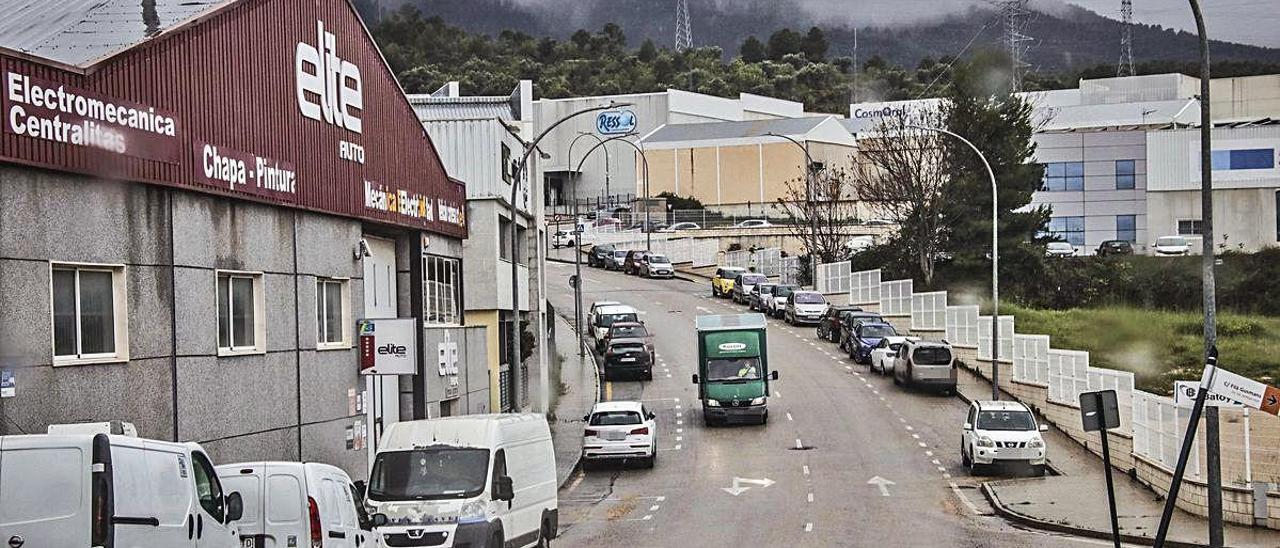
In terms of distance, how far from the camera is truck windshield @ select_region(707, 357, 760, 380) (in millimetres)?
46656

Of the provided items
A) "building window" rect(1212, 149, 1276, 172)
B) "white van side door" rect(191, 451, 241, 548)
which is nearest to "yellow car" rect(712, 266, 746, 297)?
"building window" rect(1212, 149, 1276, 172)

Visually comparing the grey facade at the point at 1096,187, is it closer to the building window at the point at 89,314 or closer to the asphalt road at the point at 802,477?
the asphalt road at the point at 802,477

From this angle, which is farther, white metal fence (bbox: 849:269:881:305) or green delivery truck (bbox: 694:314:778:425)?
white metal fence (bbox: 849:269:881:305)

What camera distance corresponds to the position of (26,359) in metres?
18.2

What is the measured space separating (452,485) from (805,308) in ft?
171

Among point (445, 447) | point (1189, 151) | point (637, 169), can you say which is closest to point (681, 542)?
point (445, 447)

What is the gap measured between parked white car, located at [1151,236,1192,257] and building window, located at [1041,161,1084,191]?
958 cm

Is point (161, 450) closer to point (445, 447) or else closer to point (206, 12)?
point (445, 447)

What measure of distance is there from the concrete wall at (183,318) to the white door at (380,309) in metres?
1.11

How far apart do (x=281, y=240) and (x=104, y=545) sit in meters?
14.1

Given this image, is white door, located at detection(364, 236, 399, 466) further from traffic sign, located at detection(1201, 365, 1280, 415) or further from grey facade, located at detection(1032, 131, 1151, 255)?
grey facade, located at detection(1032, 131, 1151, 255)

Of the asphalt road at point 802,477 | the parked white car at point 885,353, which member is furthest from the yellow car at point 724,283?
the parked white car at point 885,353

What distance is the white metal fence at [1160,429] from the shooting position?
1212 inches

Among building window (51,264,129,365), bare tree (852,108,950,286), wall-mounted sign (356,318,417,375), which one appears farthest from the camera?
bare tree (852,108,950,286)
